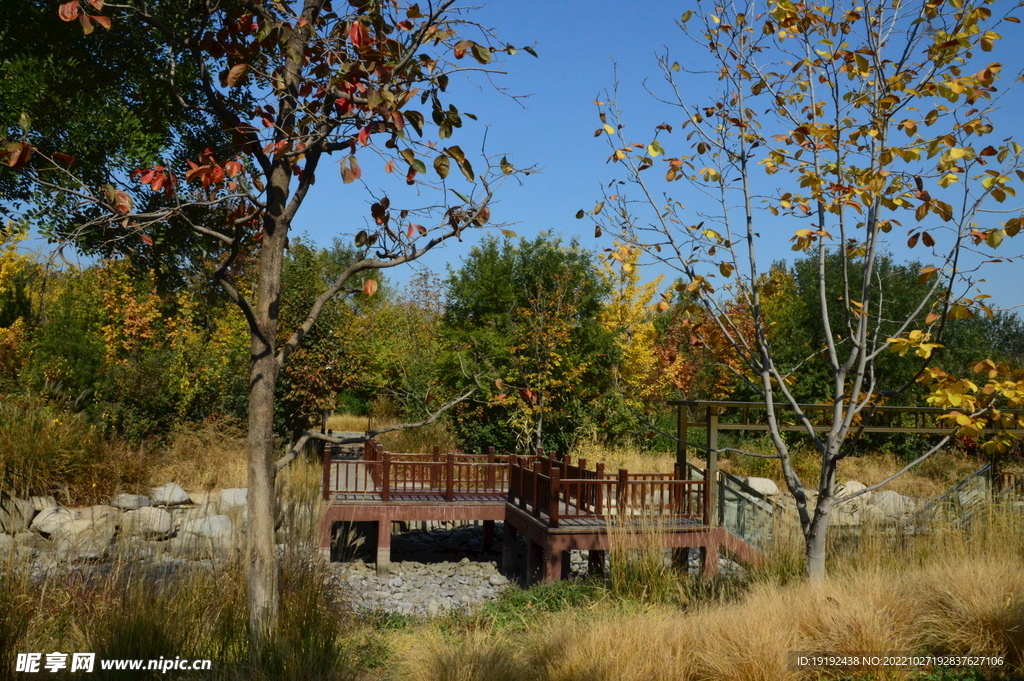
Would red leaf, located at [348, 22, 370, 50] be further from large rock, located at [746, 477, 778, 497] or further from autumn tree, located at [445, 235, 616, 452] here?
large rock, located at [746, 477, 778, 497]

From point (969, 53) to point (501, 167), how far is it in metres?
3.71

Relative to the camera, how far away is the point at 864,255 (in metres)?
5.78

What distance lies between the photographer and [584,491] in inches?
436

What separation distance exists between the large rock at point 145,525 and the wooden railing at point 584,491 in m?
5.42

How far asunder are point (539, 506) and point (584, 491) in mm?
846

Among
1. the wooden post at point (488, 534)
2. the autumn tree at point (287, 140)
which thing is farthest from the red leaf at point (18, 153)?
the wooden post at point (488, 534)

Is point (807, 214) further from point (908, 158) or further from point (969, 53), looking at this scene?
point (969, 53)

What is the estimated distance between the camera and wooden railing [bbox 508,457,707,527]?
9695 mm

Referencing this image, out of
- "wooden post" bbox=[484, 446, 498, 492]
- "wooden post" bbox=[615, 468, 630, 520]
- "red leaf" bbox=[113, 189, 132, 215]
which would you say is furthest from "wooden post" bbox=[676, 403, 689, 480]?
"red leaf" bbox=[113, 189, 132, 215]

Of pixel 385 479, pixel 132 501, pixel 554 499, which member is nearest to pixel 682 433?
pixel 554 499

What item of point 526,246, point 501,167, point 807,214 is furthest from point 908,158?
point 526,246

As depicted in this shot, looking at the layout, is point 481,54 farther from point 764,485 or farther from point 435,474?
point 764,485

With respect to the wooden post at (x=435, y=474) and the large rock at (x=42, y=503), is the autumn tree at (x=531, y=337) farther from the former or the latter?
the large rock at (x=42, y=503)

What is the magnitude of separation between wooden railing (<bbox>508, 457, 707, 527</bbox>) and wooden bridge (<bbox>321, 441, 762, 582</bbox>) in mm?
14
